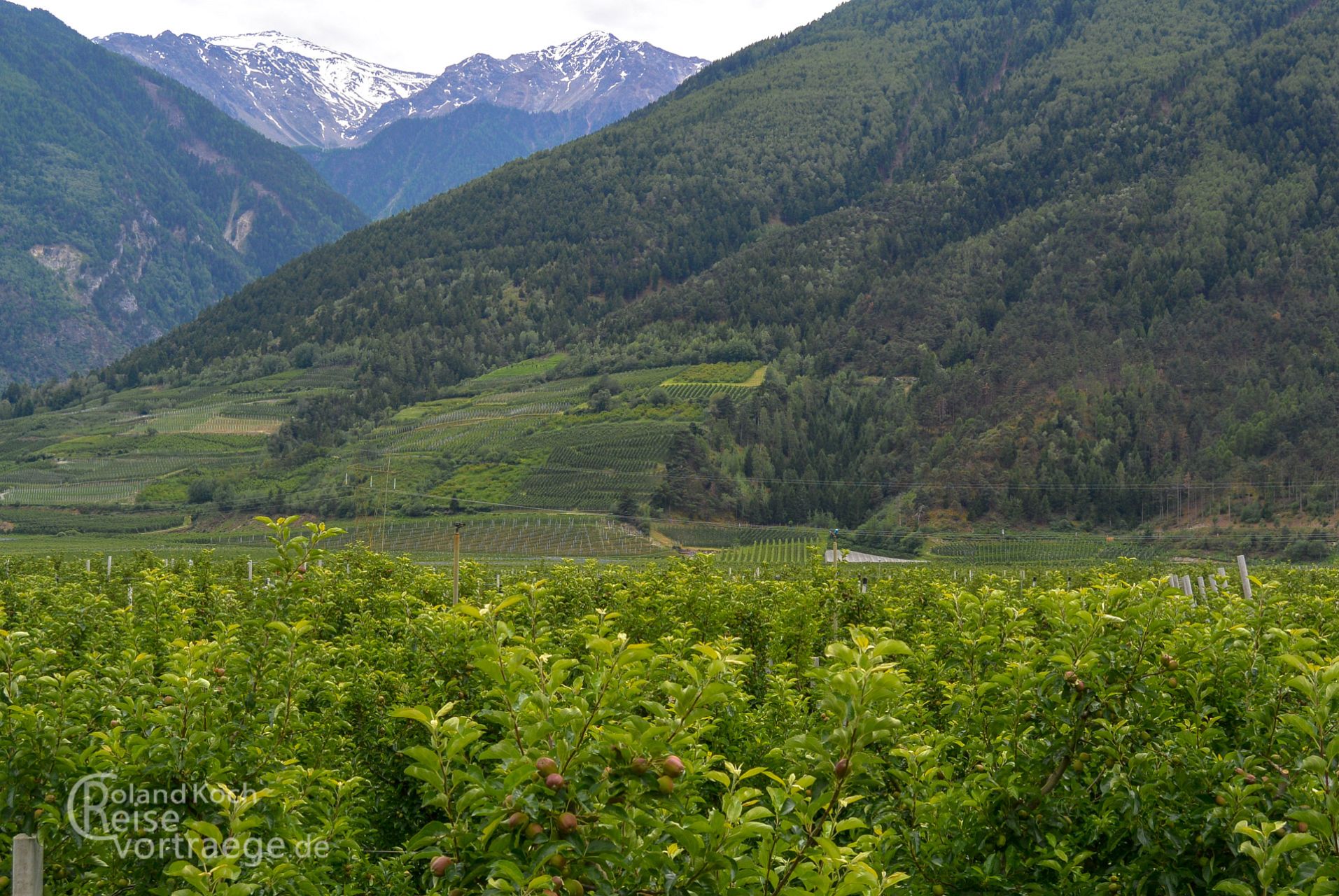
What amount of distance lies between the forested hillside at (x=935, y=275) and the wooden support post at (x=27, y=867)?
82281 mm

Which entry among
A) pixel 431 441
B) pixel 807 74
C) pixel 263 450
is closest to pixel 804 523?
pixel 431 441

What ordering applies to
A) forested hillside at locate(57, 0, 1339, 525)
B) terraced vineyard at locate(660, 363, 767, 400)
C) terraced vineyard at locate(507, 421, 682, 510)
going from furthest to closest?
terraced vineyard at locate(660, 363, 767, 400) → forested hillside at locate(57, 0, 1339, 525) → terraced vineyard at locate(507, 421, 682, 510)

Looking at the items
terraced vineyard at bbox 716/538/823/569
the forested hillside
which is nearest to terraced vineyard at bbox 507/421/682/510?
the forested hillside

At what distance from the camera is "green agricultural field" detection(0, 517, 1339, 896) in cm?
431

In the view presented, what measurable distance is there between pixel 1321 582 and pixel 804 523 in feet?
213

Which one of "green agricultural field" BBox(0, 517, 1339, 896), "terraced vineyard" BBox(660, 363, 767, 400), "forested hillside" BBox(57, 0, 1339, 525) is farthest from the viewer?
"terraced vineyard" BBox(660, 363, 767, 400)

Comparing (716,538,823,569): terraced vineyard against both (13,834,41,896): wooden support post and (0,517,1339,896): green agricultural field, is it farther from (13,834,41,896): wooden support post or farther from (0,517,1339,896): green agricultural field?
(13,834,41,896): wooden support post

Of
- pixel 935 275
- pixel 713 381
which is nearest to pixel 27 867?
pixel 713 381

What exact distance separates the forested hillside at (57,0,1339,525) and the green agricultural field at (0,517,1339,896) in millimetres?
77768

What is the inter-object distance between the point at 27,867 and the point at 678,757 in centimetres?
246

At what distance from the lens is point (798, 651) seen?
1455 centimetres

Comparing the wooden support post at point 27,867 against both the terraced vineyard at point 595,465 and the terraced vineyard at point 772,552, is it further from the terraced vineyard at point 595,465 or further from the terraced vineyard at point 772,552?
the terraced vineyard at point 595,465

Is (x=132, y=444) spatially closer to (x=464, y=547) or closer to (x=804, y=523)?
(x=464, y=547)

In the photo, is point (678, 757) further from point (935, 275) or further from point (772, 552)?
point (935, 275)
